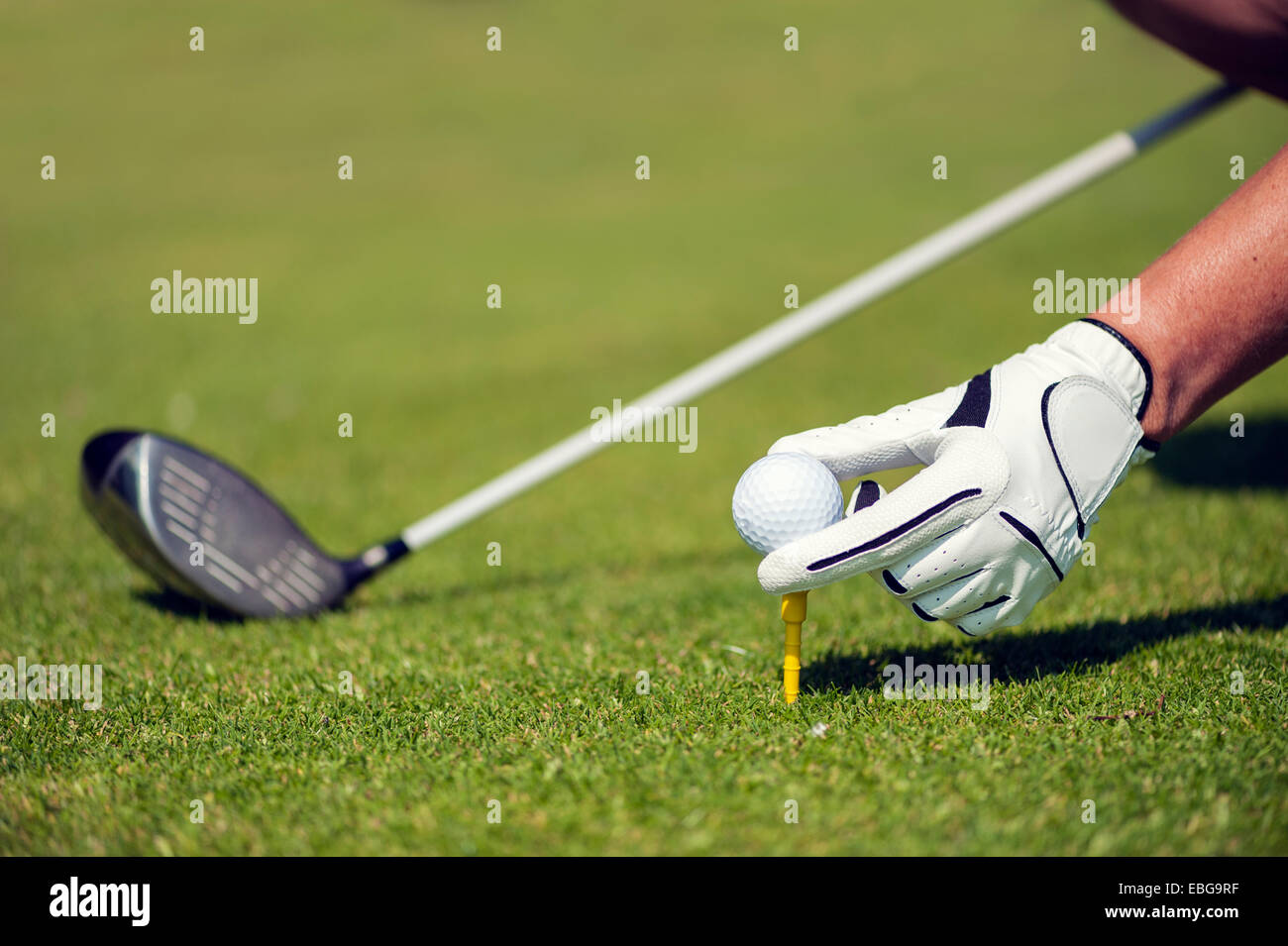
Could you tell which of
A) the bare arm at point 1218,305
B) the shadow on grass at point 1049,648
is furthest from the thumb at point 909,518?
the shadow on grass at point 1049,648

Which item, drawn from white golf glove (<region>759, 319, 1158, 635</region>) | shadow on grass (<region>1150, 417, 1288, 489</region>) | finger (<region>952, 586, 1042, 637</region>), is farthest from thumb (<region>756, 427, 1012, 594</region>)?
shadow on grass (<region>1150, 417, 1288, 489</region>)

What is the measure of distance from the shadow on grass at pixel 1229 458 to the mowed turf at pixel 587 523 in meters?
0.05

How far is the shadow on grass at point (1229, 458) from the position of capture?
712 cm

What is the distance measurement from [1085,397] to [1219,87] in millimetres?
2676

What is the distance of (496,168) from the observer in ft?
96.2

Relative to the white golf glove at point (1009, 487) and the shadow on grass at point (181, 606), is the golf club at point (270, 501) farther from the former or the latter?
the white golf glove at point (1009, 487)

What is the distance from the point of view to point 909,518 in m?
2.91

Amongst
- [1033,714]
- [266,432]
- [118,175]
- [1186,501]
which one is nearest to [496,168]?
[118,175]

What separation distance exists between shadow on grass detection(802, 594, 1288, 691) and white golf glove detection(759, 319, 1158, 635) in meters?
0.91

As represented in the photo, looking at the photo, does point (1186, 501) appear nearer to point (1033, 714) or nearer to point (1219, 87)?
point (1219, 87)

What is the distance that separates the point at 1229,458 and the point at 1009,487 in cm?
573

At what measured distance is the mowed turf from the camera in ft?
9.91

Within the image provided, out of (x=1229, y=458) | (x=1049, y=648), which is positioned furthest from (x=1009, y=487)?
(x=1229, y=458)
